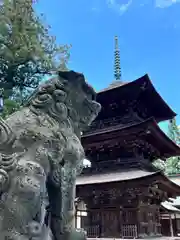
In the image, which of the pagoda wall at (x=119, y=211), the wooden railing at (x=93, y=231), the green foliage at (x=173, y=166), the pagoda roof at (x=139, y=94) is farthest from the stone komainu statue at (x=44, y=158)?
the green foliage at (x=173, y=166)

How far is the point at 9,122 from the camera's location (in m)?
2.42

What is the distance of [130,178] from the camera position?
9.64 metres

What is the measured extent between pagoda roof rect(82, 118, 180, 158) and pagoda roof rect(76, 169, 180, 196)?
1.36 metres

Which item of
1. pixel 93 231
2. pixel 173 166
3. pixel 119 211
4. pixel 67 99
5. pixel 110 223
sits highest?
pixel 173 166

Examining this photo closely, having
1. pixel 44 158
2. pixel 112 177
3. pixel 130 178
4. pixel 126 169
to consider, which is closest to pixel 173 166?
pixel 126 169

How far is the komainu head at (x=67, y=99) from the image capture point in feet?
Result: 8.45

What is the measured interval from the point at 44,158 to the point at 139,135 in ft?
28.8

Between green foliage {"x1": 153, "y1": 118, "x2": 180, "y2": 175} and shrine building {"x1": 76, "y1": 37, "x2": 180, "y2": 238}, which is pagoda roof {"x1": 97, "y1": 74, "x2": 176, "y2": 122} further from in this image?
green foliage {"x1": 153, "y1": 118, "x2": 180, "y2": 175}

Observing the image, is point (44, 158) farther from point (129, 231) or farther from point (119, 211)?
point (119, 211)

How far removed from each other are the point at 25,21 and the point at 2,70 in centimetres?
199

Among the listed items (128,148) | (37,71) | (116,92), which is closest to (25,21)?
(37,71)

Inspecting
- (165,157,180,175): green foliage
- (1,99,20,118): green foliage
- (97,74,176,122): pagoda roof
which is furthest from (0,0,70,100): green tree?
(165,157,180,175): green foliage

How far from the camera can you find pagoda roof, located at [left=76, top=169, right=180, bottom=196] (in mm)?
9375

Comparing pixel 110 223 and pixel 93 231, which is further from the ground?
pixel 110 223
